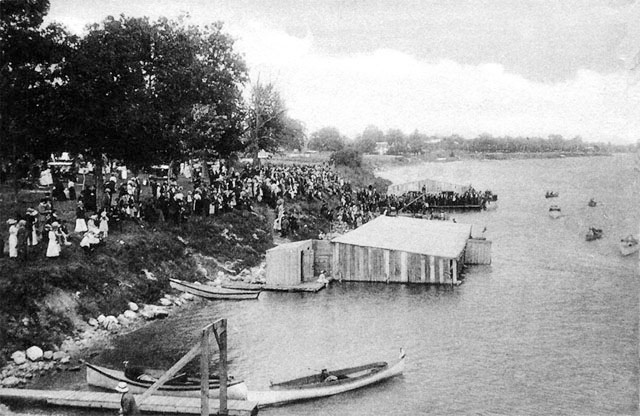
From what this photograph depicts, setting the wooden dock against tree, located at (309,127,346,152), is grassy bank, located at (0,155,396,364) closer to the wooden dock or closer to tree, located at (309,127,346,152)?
the wooden dock

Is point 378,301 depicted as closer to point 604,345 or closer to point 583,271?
point 604,345

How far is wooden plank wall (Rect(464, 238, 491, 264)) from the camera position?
29.8 m

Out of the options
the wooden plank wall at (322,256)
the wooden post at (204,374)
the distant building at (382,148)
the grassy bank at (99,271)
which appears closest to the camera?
the wooden post at (204,374)

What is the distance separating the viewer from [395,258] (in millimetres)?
25594

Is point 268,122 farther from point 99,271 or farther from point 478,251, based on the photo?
point 99,271

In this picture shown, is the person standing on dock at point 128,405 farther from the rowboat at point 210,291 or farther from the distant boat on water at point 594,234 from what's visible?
the distant boat on water at point 594,234

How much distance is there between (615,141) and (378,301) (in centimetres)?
1067

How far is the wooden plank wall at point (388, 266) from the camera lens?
2536 centimetres

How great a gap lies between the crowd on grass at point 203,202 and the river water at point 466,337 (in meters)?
4.62

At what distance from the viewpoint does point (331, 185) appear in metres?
45.7

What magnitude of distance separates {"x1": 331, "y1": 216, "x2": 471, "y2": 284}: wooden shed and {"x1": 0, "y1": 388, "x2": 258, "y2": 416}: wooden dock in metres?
13.5

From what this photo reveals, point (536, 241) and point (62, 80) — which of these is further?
point (536, 241)

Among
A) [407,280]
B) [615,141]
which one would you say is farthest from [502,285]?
[615,141]

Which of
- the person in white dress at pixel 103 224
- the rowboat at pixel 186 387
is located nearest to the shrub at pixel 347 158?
the person in white dress at pixel 103 224
